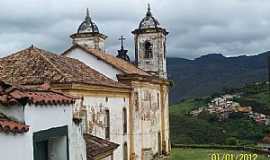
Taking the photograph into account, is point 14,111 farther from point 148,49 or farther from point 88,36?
point 148,49

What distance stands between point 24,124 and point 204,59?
542 feet

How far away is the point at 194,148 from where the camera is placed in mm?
37719

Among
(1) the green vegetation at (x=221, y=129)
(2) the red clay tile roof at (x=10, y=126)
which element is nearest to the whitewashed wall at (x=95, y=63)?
(2) the red clay tile roof at (x=10, y=126)

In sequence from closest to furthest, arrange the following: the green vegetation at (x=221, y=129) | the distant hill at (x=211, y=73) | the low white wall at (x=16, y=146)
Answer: the low white wall at (x=16, y=146), the green vegetation at (x=221, y=129), the distant hill at (x=211, y=73)

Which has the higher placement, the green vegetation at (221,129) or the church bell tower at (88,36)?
the church bell tower at (88,36)

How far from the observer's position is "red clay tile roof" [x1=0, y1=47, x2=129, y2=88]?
1645 centimetres

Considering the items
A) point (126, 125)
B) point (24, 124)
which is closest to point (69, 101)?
point (24, 124)

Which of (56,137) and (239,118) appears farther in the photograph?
(239,118)

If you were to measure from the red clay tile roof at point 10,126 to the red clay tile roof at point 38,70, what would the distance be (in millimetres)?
9676

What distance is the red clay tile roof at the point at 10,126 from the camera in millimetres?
5930

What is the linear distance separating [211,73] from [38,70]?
131126mm

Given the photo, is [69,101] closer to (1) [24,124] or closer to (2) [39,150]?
(2) [39,150]

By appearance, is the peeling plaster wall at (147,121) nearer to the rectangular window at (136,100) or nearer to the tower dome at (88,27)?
the rectangular window at (136,100)

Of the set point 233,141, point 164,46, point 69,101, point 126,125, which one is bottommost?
point 233,141
